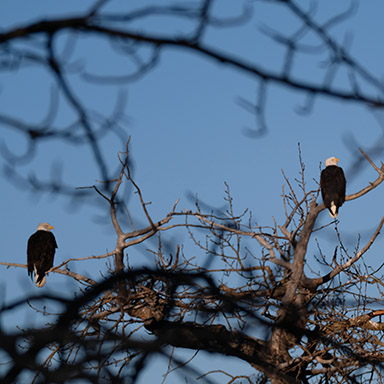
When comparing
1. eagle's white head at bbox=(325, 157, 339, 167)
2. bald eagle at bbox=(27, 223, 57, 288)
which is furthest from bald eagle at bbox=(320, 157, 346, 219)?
bald eagle at bbox=(27, 223, 57, 288)

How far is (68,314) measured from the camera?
6.55ft

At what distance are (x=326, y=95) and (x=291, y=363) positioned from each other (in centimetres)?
567

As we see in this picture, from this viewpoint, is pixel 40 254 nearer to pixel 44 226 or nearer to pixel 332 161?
pixel 44 226

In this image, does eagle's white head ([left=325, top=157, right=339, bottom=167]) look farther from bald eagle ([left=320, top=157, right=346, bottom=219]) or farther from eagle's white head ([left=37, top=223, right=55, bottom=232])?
eagle's white head ([left=37, top=223, right=55, bottom=232])

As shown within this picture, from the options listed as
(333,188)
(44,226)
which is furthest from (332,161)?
(44,226)

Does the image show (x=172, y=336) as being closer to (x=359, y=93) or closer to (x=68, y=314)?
(x=68, y=314)

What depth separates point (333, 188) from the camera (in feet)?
34.3

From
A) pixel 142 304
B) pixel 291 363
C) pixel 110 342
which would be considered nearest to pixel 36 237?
pixel 142 304

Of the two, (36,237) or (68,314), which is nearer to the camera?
(68,314)

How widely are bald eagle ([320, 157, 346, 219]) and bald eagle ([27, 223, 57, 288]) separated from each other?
4467 millimetres

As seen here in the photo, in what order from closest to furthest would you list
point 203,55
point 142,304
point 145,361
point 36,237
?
point 203,55
point 145,361
point 142,304
point 36,237

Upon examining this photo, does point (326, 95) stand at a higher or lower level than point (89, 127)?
higher

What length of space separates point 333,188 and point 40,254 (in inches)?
184

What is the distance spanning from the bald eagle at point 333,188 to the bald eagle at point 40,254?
14.7 ft
